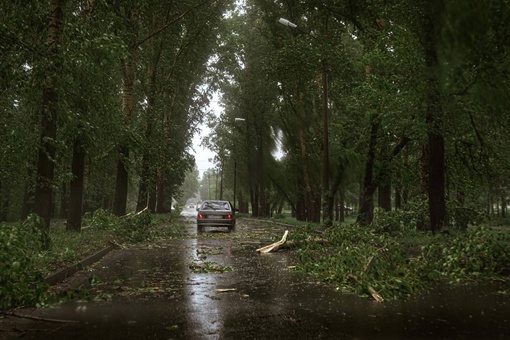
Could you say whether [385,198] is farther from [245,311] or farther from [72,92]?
[245,311]

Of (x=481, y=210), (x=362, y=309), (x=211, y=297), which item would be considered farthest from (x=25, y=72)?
(x=481, y=210)

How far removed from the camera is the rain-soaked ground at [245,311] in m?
5.01

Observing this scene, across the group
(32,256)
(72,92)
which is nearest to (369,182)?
(72,92)

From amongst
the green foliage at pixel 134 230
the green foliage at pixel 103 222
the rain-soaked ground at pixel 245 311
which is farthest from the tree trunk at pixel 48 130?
the green foliage at pixel 103 222

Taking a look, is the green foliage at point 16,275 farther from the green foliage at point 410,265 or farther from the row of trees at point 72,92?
the green foliage at point 410,265

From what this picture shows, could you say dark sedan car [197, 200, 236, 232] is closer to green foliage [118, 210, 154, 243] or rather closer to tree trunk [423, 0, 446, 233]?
green foliage [118, 210, 154, 243]

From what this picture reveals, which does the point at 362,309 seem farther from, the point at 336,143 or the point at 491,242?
the point at 336,143

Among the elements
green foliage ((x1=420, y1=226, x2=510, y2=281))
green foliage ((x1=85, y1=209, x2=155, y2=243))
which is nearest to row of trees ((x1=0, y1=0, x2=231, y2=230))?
green foliage ((x1=85, y1=209, x2=155, y2=243))

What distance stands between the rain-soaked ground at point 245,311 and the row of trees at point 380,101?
441 centimetres

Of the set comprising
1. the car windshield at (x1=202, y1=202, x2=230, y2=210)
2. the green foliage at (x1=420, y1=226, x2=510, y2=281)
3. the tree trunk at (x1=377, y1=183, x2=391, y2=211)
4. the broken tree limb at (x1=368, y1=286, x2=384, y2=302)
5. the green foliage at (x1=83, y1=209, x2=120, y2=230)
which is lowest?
the broken tree limb at (x1=368, y1=286, x2=384, y2=302)

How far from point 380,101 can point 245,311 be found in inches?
498

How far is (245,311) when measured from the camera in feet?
19.7

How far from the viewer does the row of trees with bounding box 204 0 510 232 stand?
9094mm

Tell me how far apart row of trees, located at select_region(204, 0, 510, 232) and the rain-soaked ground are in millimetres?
4413
